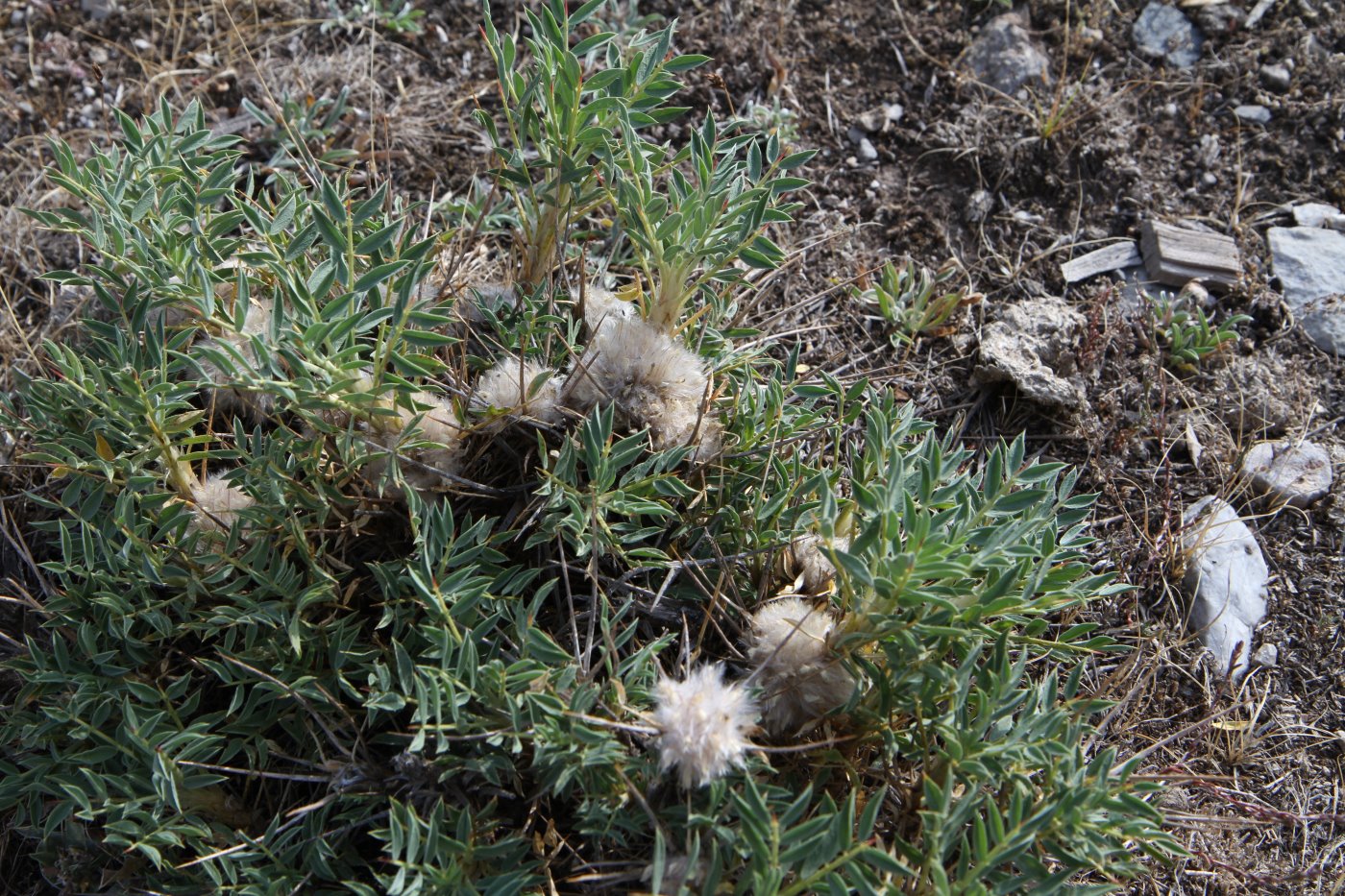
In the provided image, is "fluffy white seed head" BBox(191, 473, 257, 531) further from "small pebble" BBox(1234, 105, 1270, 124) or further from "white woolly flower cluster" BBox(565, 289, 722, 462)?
"small pebble" BBox(1234, 105, 1270, 124)

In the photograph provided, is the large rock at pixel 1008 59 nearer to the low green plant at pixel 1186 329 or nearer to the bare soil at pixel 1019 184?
the bare soil at pixel 1019 184

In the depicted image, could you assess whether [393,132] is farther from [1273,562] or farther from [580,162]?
[1273,562]

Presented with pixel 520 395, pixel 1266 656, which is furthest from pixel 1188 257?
pixel 520 395

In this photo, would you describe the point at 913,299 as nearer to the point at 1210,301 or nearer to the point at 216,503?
the point at 1210,301

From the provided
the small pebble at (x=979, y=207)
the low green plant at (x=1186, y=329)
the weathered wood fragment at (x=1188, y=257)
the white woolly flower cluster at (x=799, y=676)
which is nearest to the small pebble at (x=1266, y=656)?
the low green plant at (x=1186, y=329)

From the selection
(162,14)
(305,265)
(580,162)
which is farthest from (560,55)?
(162,14)

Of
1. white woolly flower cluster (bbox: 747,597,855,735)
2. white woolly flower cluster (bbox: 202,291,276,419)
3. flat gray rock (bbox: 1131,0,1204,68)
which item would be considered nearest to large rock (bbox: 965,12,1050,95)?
A: flat gray rock (bbox: 1131,0,1204,68)
